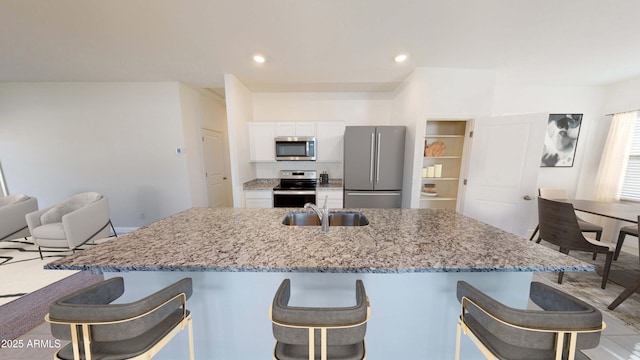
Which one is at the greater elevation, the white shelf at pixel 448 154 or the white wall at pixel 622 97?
the white wall at pixel 622 97

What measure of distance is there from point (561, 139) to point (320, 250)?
4847 mm

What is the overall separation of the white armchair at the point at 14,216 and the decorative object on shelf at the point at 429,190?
6.26m

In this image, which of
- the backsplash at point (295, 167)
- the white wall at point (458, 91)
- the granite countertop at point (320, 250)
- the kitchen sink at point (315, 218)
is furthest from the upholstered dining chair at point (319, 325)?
the backsplash at point (295, 167)

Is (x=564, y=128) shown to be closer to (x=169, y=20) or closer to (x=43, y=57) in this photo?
(x=169, y=20)

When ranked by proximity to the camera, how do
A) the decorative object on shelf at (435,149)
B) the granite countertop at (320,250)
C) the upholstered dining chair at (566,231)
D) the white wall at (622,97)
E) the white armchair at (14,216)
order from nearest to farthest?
the granite countertop at (320,250)
the upholstered dining chair at (566,231)
the white armchair at (14,216)
the white wall at (622,97)
the decorative object on shelf at (435,149)

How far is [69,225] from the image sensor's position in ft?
7.90

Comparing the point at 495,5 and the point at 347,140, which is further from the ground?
the point at 495,5

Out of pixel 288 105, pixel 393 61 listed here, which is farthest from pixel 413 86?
pixel 288 105

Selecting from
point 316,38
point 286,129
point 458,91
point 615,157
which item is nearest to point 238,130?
point 286,129

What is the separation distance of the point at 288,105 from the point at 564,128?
4.91 metres

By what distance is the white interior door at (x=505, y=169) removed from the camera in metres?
2.52

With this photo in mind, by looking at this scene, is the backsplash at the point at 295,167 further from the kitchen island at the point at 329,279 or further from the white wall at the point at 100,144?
the kitchen island at the point at 329,279

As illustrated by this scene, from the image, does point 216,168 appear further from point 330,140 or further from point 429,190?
point 429,190

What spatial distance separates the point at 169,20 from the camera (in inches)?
Answer: 70.6
